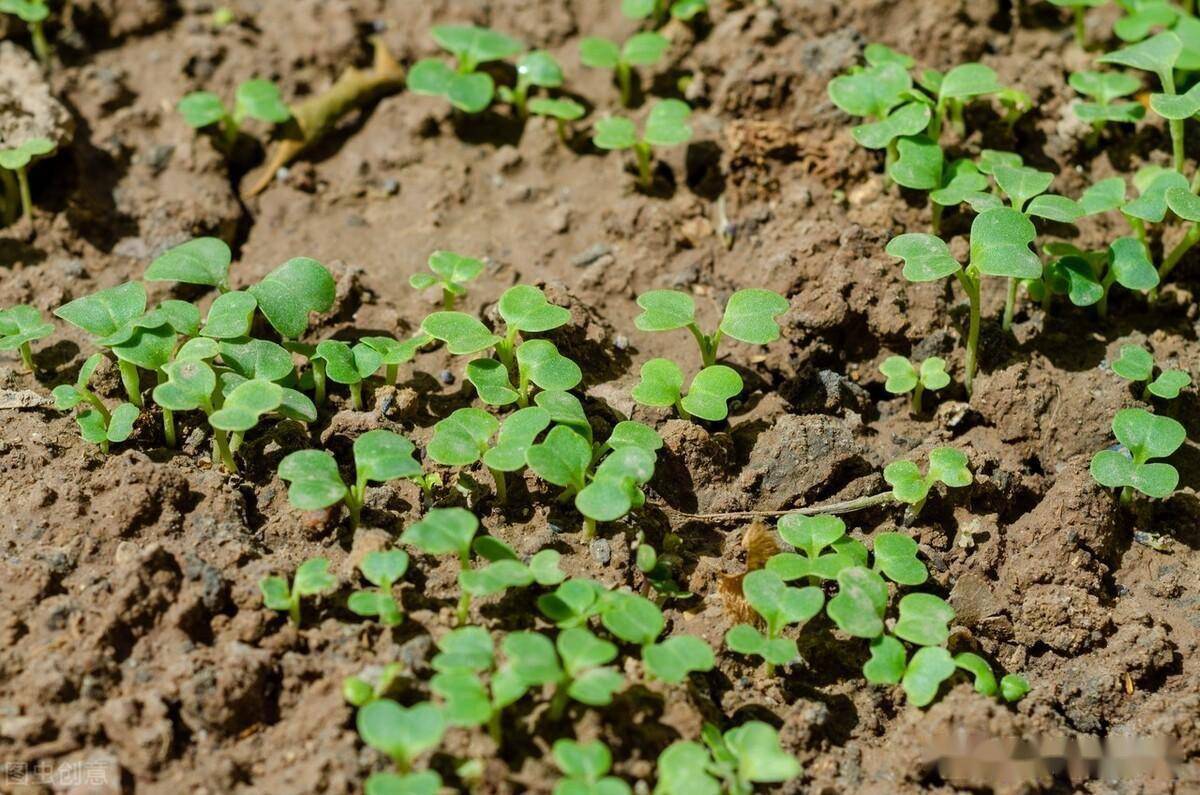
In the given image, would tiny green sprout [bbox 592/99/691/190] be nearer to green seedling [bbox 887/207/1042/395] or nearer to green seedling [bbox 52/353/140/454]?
green seedling [bbox 887/207/1042/395]

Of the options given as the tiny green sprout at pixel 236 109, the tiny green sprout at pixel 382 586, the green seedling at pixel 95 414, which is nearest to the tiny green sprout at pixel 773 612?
the tiny green sprout at pixel 382 586

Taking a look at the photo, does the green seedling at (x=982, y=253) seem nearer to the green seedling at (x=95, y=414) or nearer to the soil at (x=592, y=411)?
the soil at (x=592, y=411)

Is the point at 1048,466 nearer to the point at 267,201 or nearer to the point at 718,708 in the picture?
the point at 718,708

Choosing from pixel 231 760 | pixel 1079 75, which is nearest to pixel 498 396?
pixel 231 760

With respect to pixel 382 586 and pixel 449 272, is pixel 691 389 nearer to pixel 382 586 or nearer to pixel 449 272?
pixel 449 272

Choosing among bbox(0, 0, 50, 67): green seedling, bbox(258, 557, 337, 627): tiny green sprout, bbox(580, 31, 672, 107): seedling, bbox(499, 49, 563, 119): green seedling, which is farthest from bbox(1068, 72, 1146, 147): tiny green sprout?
bbox(0, 0, 50, 67): green seedling

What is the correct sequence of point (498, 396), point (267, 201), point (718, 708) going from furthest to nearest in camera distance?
point (267, 201) < point (498, 396) < point (718, 708)
